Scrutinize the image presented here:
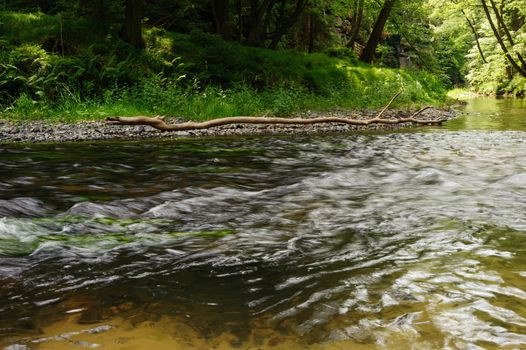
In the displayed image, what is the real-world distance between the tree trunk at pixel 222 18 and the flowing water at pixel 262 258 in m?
14.4

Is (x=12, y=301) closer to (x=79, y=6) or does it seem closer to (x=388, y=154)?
(x=388, y=154)

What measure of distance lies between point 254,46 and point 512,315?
19.4 metres

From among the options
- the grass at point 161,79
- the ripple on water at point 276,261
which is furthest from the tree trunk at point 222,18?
the ripple on water at point 276,261

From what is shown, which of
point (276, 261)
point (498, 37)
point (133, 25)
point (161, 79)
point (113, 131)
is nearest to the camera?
point (276, 261)

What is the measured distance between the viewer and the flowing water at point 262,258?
2.30 m

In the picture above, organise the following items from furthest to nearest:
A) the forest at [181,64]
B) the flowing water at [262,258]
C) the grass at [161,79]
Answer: the forest at [181,64] < the grass at [161,79] < the flowing water at [262,258]

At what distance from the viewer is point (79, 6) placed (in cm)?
1722

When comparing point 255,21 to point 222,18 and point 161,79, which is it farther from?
point 161,79

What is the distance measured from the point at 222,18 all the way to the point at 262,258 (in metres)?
18.4

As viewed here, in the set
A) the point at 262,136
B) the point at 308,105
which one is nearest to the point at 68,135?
the point at 262,136

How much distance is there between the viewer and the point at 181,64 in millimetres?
15688

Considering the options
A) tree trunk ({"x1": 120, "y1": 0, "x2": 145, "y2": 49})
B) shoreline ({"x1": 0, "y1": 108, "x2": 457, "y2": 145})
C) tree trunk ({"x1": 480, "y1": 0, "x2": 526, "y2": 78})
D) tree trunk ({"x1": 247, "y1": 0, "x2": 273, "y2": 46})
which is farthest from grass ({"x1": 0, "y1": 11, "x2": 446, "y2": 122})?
tree trunk ({"x1": 480, "y1": 0, "x2": 526, "y2": 78})

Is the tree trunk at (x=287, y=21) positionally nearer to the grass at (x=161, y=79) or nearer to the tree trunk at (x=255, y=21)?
the tree trunk at (x=255, y=21)

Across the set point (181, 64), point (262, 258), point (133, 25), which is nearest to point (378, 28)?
point (181, 64)
